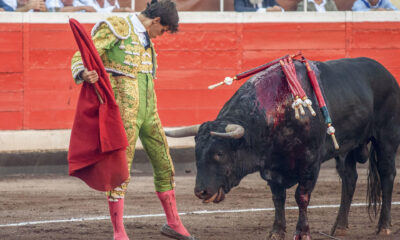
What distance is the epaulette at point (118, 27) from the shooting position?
15.3 ft

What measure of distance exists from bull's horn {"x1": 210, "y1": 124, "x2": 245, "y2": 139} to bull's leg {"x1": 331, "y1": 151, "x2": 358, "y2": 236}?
3.59 ft

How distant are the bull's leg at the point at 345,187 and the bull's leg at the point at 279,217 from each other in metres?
0.47

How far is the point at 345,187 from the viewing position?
5.71 m

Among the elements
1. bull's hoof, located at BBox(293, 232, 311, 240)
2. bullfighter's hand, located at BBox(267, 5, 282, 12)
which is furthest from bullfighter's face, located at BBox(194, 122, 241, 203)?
bullfighter's hand, located at BBox(267, 5, 282, 12)

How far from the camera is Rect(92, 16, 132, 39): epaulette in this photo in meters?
4.65

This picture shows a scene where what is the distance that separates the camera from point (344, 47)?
31.6ft

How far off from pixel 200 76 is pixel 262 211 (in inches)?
129

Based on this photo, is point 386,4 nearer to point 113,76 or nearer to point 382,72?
point 382,72

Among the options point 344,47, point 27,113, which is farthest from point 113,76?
point 344,47

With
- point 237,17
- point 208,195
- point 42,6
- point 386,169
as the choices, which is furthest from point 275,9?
point 208,195

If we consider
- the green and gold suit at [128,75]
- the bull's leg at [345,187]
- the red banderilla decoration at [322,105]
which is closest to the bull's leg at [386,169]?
the bull's leg at [345,187]

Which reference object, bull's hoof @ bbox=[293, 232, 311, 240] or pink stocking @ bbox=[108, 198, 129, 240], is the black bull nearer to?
bull's hoof @ bbox=[293, 232, 311, 240]

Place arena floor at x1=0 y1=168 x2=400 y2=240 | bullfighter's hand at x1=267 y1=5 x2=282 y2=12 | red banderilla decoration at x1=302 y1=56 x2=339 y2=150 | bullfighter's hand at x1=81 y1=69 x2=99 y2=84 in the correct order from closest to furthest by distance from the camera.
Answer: bullfighter's hand at x1=81 y1=69 x2=99 y2=84
red banderilla decoration at x1=302 y1=56 x2=339 y2=150
arena floor at x1=0 y1=168 x2=400 y2=240
bullfighter's hand at x1=267 y1=5 x2=282 y2=12

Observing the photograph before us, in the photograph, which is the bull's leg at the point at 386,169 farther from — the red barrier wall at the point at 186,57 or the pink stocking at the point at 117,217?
the red barrier wall at the point at 186,57
